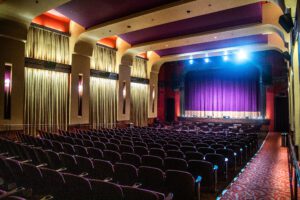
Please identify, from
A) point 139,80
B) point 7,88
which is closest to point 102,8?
point 7,88

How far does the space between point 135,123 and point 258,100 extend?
11.1 metres

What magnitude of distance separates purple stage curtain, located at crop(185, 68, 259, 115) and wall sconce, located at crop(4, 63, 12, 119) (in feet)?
55.7

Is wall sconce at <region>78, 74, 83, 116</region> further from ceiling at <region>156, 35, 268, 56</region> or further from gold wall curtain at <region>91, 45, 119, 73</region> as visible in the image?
ceiling at <region>156, 35, 268, 56</region>

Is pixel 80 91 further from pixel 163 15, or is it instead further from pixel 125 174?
pixel 125 174

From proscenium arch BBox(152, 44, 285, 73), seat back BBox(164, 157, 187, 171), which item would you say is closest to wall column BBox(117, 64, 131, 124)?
proscenium arch BBox(152, 44, 285, 73)

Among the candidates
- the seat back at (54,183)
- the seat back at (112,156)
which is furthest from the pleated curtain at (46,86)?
the seat back at (54,183)

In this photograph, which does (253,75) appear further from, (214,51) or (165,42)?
(165,42)

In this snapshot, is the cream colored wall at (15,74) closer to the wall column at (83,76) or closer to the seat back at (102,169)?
the wall column at (83,76)

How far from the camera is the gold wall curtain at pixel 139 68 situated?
1884 cm

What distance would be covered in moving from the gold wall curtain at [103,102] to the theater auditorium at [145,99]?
9 cm

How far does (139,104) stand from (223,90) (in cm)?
870

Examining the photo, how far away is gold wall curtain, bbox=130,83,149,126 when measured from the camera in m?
18.5

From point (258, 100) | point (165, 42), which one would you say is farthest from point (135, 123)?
point (258, 100)

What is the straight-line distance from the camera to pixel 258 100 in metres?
20.1
